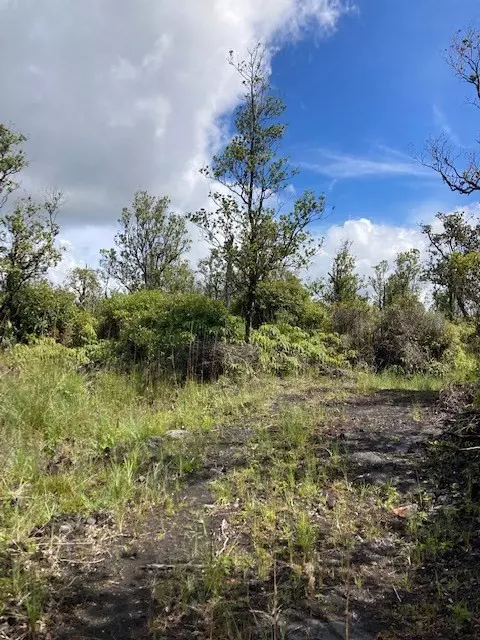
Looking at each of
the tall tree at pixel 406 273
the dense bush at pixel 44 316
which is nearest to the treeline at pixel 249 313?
the dense bush at pixel 44 316

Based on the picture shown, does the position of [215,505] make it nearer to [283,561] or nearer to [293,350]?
[283,561]

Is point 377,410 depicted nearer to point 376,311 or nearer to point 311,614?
point 311,614

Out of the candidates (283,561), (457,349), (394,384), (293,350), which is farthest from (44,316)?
(457,349)

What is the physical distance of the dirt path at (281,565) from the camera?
2127mm

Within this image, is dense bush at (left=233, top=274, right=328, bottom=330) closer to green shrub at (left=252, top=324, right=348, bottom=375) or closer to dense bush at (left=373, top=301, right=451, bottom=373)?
green shrub at (left=252, top=324, right=348, bottom=375)

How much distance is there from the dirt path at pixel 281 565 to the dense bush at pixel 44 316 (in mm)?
6797

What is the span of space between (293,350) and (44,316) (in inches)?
207

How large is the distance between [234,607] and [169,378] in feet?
18.7

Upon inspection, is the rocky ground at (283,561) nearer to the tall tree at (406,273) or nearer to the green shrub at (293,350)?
the green shrub at (293,350)

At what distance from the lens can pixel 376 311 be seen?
42.9 ft

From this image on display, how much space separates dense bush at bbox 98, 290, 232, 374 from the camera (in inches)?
340

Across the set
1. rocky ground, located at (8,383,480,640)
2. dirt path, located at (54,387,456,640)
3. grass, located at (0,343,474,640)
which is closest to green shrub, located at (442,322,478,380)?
grass, located at (0,343,474,640)

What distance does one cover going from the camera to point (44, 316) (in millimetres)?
10234

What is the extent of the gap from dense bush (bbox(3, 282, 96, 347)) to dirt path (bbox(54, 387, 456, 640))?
6797mm
